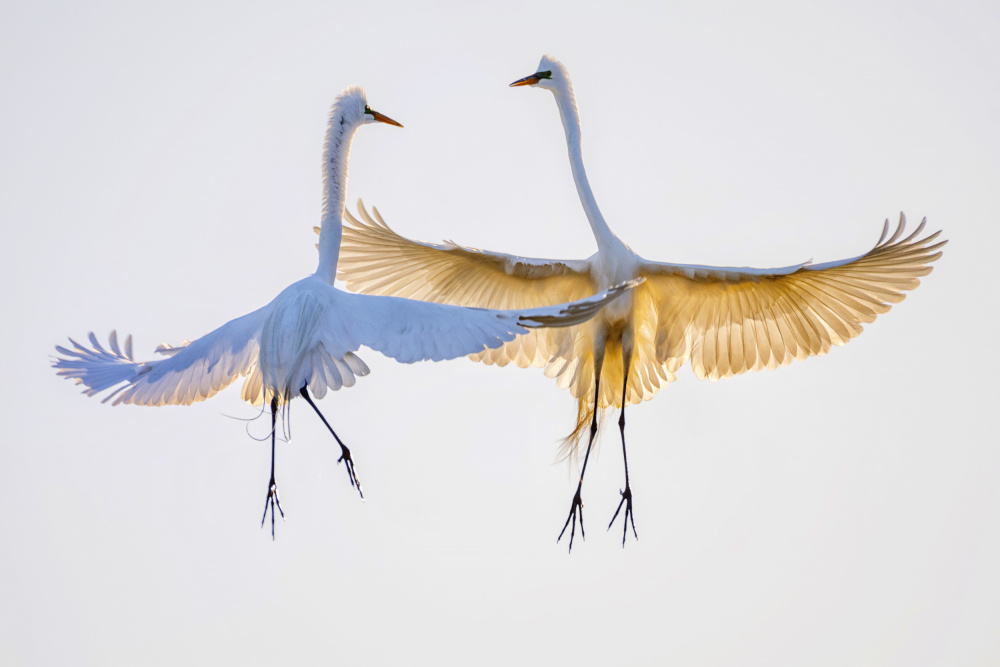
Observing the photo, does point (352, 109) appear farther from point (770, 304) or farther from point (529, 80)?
point (770, 304)

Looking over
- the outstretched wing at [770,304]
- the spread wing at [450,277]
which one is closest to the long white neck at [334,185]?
the spread wing at [450,277]

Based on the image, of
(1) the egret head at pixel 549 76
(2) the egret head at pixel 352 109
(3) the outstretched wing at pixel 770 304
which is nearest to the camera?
(2) the egret head at pixel 352 109

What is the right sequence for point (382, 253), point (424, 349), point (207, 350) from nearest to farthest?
point (424, 349)
point (207, 350)
point (382, 253)

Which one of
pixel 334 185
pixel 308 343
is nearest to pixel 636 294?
pixel 334 185

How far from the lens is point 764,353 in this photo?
35.3ft

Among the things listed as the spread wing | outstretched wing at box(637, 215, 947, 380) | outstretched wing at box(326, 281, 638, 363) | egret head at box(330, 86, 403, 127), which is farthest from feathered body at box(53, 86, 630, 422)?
outstretched wing at box(637, 215, 947, 380)

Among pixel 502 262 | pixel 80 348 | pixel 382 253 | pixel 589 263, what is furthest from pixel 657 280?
pixel 80 348

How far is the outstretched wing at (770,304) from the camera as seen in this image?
10047mm

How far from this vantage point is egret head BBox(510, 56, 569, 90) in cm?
1055

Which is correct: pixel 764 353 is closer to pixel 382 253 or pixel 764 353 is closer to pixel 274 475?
pixel 382 253

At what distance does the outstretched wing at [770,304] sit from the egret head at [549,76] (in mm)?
1536

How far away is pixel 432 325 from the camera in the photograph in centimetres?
807

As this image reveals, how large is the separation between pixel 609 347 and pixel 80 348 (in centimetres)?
380

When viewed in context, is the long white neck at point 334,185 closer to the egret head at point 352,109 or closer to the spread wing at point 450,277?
the egret head at point 352,109
